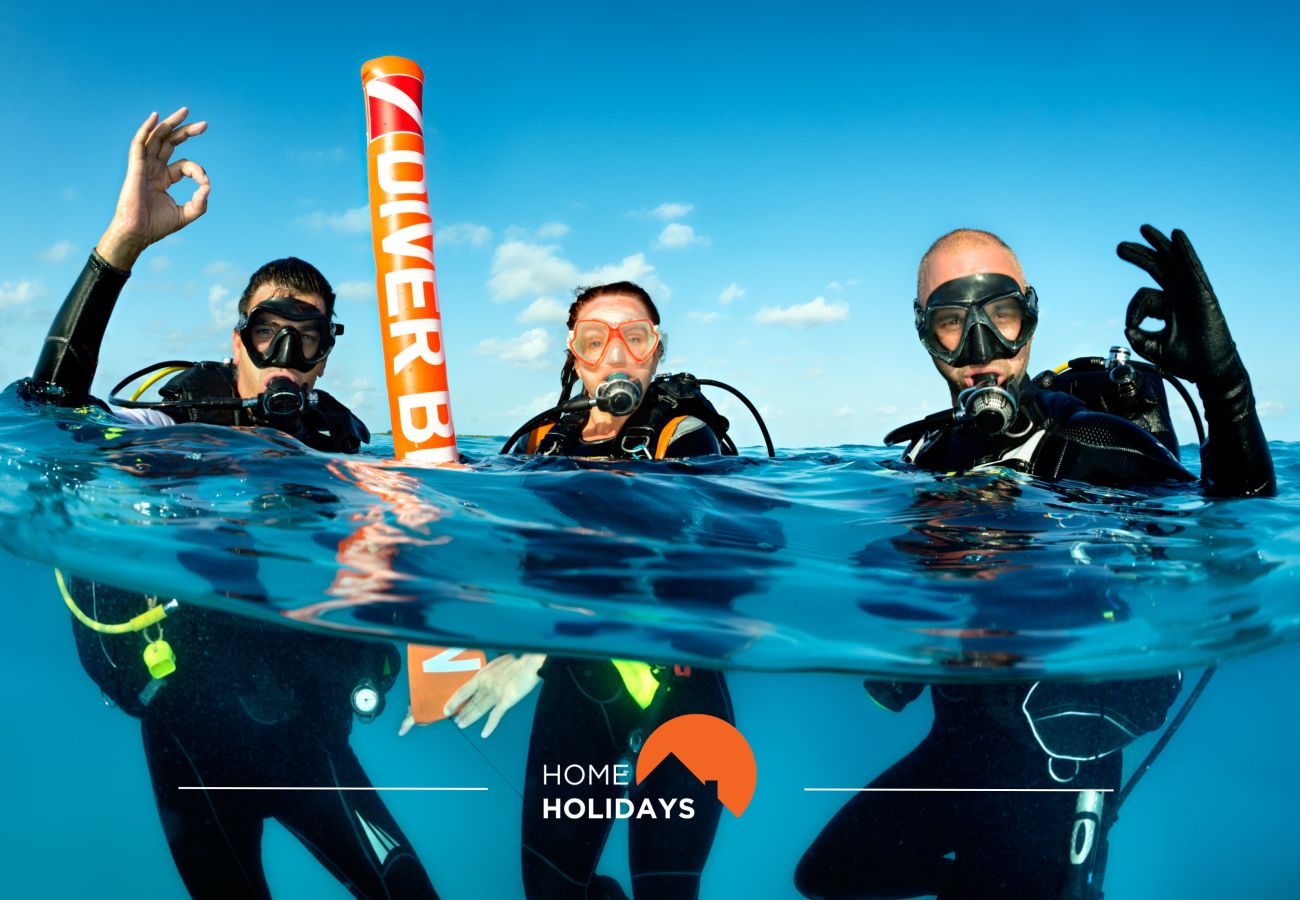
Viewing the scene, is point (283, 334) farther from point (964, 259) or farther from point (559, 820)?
point (964, 259)

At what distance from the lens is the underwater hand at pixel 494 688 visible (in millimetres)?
4586

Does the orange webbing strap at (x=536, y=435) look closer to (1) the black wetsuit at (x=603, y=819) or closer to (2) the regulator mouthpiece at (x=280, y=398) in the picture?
(1) the black wetsuit at (x=603, y=819)

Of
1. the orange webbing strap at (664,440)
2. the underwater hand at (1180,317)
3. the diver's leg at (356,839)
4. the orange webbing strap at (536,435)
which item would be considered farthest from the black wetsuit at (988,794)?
the orange webbing strap at (536,435)

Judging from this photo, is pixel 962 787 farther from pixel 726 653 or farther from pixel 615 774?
pixel 615 774

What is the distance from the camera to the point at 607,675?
6.18 metres

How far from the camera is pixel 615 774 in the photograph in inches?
175

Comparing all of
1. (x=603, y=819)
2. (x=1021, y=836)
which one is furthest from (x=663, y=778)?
(x=1021, y=836)

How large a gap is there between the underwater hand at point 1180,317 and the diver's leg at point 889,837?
7.53 ft

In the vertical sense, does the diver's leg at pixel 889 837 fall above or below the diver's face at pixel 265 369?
below

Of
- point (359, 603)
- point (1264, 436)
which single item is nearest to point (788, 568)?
point (1264, 436)

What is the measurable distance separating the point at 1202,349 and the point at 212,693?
6.82 metres

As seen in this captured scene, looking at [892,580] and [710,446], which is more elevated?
[710,446]

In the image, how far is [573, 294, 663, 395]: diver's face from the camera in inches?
189

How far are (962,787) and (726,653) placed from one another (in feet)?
5.18
